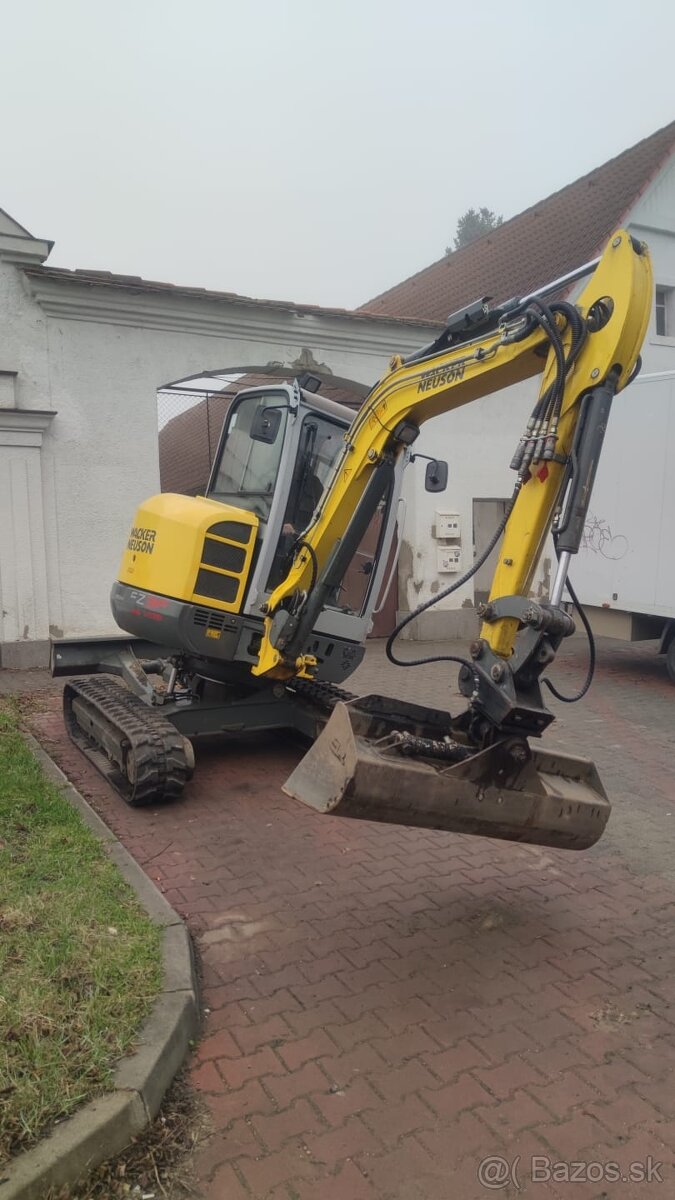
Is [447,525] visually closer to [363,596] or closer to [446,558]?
[446,558]

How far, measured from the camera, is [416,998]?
352cm

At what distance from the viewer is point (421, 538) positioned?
1290 centimetres

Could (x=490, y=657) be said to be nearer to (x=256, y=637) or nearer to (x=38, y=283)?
(x=256, y=637)

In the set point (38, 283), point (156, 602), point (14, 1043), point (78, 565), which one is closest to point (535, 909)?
point (14, 1043)

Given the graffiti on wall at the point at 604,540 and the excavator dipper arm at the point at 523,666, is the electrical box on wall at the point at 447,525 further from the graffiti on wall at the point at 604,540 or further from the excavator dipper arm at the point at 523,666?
the excavator dipper arm at the point at 523,666

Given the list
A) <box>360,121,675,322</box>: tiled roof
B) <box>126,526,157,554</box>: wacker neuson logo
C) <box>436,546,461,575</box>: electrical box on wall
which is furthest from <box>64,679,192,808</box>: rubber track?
<box>360,121,675,322</box>: tiled roof

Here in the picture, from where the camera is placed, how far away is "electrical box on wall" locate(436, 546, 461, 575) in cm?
1296

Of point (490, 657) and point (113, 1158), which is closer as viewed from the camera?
point (113, 1158)

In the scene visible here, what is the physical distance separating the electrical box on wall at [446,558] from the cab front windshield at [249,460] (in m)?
6.63

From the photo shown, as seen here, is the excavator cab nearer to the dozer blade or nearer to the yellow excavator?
the yellow excavator

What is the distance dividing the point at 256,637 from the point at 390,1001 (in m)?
3.00

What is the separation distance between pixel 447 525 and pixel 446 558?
498 millimetres

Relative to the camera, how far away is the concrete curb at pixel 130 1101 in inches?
92.8

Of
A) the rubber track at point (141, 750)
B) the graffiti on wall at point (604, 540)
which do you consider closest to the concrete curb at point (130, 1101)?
the rubber track at point (141, 750)
